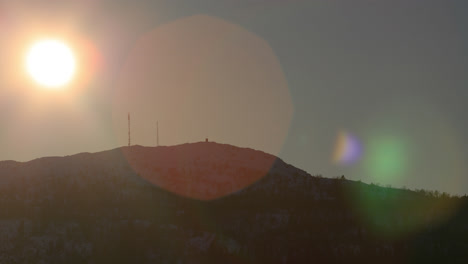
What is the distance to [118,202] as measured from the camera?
5434 cm

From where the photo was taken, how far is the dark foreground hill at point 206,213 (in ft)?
157

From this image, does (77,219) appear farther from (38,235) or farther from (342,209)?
(342,209)

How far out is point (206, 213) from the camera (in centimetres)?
5397

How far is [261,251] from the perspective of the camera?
47625 mm

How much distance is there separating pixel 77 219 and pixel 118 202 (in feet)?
13.0

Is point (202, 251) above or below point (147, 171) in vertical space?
below

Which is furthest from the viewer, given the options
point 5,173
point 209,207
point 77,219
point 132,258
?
point 5,173

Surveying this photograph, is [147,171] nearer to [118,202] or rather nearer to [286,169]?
[118,202]

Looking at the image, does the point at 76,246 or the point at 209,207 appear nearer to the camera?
the point at 76,246

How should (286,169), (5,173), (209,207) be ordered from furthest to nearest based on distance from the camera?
(286,169) → (5,173) → (209,207)

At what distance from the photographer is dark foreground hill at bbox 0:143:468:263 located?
157 feet

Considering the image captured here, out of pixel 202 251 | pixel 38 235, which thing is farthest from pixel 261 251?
pixel 38 235

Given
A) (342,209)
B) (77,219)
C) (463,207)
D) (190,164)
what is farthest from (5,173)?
(463,207)

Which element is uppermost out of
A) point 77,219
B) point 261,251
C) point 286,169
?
point 286,169
